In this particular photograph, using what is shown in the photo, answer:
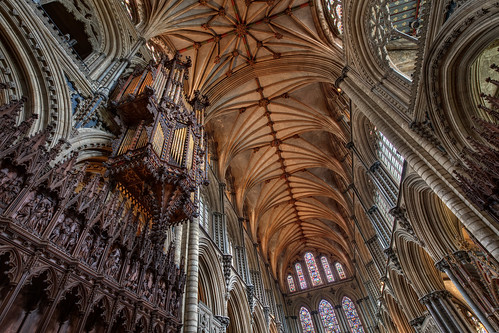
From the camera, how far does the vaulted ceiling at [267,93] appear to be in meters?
12.3

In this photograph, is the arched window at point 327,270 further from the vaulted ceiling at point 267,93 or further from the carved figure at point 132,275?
the carved figure at point 132,275

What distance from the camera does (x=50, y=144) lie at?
477 centimetres

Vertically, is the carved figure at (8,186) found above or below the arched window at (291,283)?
below

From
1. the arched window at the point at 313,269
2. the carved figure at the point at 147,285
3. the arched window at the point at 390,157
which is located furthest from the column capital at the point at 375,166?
the arched window at the point at 313,269

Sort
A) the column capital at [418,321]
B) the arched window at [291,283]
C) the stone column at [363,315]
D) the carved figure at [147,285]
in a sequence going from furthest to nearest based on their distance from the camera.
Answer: the arched window at [291,283], the stone column at [363,315], the column capital at [418,321], the carved figure at [147,285]

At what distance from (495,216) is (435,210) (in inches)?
165

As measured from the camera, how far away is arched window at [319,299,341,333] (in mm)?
21906

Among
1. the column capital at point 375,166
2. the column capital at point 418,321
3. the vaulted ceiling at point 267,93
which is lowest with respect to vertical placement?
the column capital at point 418,321

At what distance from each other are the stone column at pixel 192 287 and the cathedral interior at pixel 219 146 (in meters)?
0.03

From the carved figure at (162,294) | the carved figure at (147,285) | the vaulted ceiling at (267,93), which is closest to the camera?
the carved figure at (147,285)

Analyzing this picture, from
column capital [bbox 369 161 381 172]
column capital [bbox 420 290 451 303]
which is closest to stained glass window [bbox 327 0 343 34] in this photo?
column capital [bbox 369 161 381 172]

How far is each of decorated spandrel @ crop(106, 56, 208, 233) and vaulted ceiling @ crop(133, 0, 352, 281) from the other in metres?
3.62

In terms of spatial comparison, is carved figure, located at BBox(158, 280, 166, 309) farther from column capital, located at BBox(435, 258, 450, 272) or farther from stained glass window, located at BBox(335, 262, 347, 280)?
stained glass window, located at BBox(335, 262, 347, 280)

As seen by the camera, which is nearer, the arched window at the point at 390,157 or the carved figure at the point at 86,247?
the carved figure at the point at 86,247
